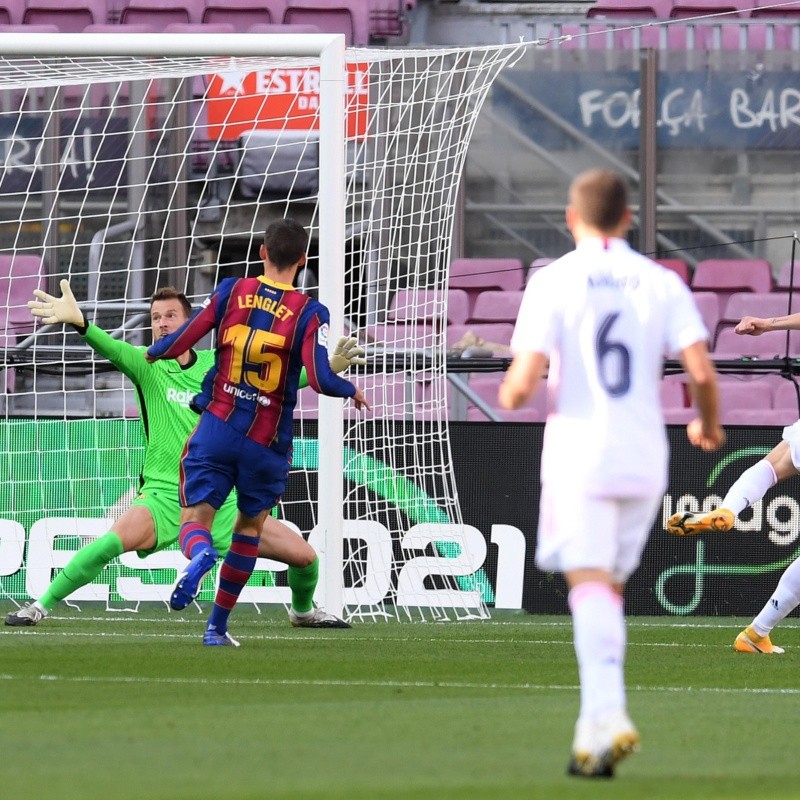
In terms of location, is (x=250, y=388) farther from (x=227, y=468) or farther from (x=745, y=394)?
(x=745, y=394)

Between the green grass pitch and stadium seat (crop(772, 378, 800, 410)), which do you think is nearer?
the green grass pitch

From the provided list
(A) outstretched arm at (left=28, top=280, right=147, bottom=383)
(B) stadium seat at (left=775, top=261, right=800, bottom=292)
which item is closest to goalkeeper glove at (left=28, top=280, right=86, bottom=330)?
(A) outstretched arm at (left=28, top=280, right=147, bottom=383)

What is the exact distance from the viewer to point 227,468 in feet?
23.0

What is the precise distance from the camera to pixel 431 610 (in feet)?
32.2

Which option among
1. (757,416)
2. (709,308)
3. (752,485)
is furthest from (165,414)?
(709,308)

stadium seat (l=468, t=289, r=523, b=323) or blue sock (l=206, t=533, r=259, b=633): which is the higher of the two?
stadium seat (l=468, t=289, r=523, b=323)

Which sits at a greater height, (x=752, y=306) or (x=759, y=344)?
(x=752, y=306)

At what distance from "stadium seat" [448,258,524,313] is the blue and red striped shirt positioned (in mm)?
6663

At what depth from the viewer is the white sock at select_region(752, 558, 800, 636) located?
23.9 ft

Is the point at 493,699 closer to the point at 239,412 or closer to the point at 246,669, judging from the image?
the point at 246,669

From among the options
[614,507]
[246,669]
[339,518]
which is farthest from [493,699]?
[339,518]

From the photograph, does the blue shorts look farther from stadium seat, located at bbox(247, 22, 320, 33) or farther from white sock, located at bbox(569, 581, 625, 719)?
stadium seat, located at bbox(247, 22, 320, 33)

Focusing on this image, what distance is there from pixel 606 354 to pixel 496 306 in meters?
9.45

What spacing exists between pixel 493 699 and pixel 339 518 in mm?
3222
